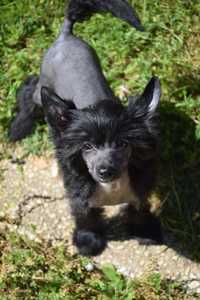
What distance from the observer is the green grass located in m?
3.43

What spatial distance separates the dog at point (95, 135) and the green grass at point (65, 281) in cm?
19

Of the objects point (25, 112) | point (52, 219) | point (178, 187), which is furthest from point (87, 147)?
point (25, 112)

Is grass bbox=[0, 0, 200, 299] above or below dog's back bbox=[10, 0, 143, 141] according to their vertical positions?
below

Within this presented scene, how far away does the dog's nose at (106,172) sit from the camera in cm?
304

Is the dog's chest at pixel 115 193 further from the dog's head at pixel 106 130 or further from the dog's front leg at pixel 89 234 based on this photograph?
the dog's front leg at pixel 89 234

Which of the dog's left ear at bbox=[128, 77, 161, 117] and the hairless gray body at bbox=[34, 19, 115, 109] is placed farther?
the hairless gray body at bbox=[34, 19, 115, 109]

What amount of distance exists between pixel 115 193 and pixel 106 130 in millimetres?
465

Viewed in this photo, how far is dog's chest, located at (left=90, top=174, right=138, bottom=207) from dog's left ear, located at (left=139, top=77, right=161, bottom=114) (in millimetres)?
395

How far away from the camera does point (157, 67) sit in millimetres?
4551

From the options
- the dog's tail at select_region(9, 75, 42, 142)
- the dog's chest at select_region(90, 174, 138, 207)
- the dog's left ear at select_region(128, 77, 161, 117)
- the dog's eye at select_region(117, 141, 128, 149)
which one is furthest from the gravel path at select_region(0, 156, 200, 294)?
the dog's left ear at select_region(128, 77, 161, 117)

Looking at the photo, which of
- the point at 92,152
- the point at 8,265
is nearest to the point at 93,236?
the point at 8,265

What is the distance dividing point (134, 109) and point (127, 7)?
0.83 metres

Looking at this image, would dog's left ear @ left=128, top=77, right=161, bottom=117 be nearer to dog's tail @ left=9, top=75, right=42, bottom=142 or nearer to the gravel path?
the gravel path

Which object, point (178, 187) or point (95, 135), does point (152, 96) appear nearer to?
point (95, 135)
